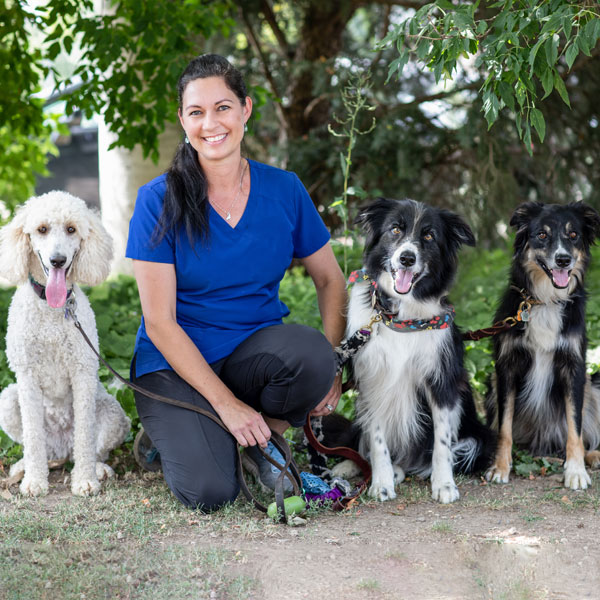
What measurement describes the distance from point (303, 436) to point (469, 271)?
329 centimetres

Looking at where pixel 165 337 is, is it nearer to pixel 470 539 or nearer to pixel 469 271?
pixel 470 539

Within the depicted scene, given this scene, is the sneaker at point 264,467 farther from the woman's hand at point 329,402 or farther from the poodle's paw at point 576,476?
the poodle's paw at point 576,476

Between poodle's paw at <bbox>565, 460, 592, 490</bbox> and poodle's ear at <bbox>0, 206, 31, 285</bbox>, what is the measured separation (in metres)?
2.49

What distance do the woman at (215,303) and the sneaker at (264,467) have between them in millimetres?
17

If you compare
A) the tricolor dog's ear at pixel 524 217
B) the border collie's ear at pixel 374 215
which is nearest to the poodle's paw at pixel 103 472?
the border collie's ear at pixel 374 215

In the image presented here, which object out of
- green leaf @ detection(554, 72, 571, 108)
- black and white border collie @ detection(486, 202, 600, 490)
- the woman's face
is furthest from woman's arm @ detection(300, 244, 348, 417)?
green leaf @ detection(554, 72, 571, 108)

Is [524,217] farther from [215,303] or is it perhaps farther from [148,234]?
[148,234]

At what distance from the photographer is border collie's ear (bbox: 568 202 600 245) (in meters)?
3.11

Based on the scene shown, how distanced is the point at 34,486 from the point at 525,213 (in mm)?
2477

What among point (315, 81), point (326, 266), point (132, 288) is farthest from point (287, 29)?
point (326, 266)

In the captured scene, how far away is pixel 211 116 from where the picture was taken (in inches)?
106

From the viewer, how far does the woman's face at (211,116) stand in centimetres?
269

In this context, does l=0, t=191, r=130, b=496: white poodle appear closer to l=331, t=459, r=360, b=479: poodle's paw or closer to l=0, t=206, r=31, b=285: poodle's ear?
l=0, t=206, r=31, b=285: poodle's ear

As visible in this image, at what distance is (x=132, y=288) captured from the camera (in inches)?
240
